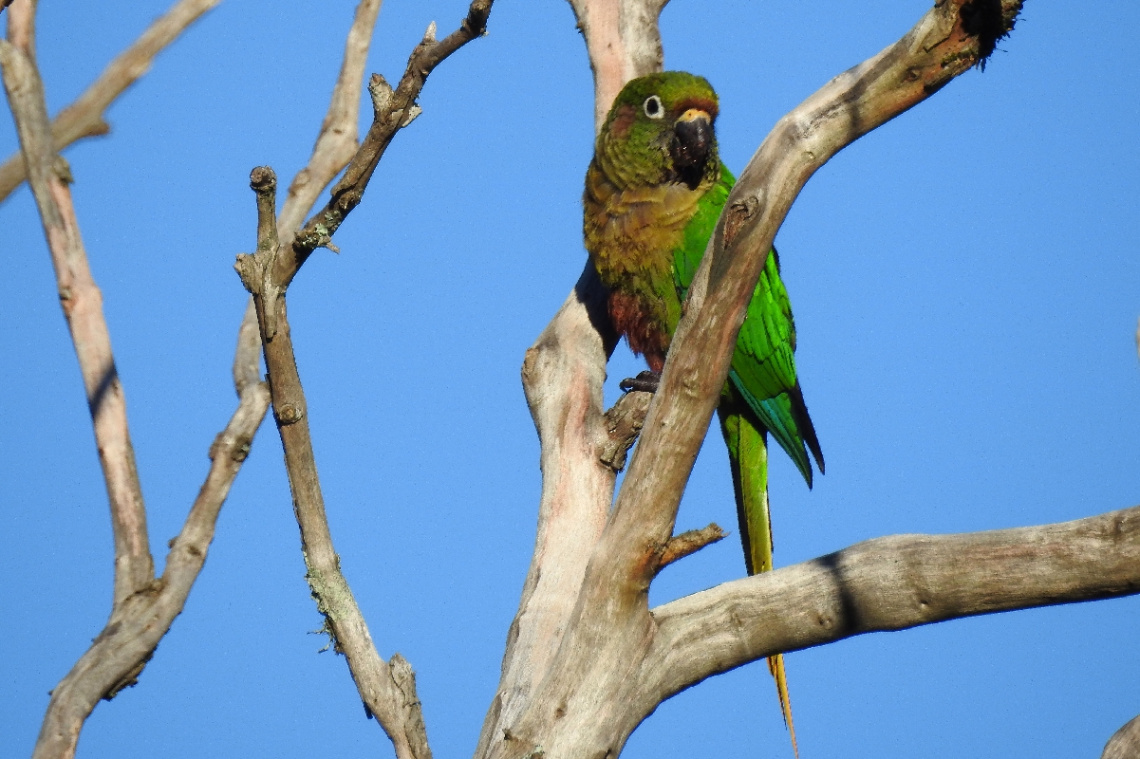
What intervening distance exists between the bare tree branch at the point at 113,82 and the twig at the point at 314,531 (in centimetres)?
285

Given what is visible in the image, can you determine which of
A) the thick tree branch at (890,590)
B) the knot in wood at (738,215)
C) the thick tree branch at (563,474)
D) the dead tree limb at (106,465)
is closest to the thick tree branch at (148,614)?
the dead tree limb at (106,465)

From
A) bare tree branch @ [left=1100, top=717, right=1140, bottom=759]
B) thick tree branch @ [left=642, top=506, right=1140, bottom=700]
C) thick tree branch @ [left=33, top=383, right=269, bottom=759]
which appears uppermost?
thick tree branch @ [left=33, top=383, right=269, bottom=759]

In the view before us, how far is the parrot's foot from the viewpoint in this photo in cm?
338

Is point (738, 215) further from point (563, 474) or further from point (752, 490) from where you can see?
point (752, 490)

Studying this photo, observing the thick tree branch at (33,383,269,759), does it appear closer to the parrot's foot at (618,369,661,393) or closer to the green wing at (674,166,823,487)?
the parrot's foot at (618,369,661,393)

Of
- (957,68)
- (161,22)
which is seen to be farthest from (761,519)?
(161,22)

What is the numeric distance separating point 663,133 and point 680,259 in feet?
1.52

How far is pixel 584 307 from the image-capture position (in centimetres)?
370

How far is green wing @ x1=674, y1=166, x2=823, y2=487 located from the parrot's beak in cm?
17

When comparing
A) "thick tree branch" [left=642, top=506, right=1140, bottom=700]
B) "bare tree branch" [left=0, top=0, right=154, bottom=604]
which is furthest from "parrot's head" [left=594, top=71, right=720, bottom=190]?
"bare tree branch" [left=0, top=0, right=154, bottom=604]

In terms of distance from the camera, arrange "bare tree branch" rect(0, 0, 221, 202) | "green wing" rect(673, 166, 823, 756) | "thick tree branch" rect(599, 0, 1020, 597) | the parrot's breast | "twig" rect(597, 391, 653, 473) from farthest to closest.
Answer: "bare tree branch" rect(0, 0, 221, 202)
the parrot's breast
"green wing" rect(673, 166, 823, 756)
"twig" rect(597, 391, 653, 473)
"thick tree branch" rect(599, 0, 1020, 597)

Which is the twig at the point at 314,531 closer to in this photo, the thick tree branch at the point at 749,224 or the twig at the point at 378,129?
the twig at the point at 378,129

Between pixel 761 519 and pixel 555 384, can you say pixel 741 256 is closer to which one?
pixel 555 384

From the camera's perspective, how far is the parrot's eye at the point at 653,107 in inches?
148
